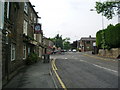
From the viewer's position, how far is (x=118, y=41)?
119 feet

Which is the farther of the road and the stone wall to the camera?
the stone wall

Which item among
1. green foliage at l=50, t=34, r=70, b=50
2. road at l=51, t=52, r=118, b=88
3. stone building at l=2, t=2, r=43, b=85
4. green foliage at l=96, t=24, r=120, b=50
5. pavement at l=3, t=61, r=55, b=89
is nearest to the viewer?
road at l=51, t=52, r=118, b=88

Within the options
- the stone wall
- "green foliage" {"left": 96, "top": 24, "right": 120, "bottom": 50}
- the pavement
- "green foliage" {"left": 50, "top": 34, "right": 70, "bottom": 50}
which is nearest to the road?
the pavement

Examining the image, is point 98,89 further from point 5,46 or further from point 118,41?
point 118,41

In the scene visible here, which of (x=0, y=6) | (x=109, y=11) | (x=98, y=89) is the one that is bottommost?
(x=98, y=89)

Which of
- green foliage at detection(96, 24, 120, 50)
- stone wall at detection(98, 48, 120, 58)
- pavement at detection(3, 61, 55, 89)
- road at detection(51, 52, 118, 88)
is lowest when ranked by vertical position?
pavement at detection(3, 61, 55, 89)

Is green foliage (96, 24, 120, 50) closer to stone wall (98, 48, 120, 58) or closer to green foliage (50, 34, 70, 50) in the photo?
stone wall (98, 48, 120, 58)

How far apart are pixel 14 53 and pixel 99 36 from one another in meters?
32.1

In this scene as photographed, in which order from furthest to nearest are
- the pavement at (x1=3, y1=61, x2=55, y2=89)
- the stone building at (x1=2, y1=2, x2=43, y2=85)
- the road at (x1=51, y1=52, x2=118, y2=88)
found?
1. the stone building at (x1=2, y1=2, x2=43, y2=85)
2. the pavement at (x1=3, y1=61, x2=55, y2=89)
3. the road at (x1=51, y1=52, x2=118, y2=88)

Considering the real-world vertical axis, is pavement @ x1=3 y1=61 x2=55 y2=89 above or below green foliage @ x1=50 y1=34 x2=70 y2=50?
below

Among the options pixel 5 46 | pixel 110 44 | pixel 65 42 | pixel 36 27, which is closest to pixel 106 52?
pixel 110 44

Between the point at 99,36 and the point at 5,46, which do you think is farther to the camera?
the point at 99,36

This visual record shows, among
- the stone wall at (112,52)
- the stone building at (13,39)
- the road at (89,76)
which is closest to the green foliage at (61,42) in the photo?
the stone wall at (112,52)

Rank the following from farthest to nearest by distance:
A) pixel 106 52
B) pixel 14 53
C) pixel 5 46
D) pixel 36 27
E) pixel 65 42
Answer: pixel 65 42 < pixel 106 52 < pixel 36 27 < pixel 14 53 < pixel 5 46
